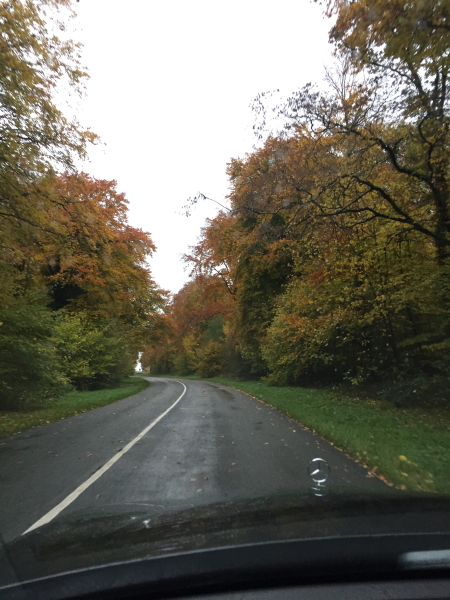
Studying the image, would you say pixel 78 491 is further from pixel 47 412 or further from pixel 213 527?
pixel 47 412

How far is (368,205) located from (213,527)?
1177 cm

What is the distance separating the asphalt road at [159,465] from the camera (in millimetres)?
5516

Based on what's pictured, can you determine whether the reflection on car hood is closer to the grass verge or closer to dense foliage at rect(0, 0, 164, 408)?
the grass verge

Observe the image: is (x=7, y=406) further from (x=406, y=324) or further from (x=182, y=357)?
(x=182, y=357)

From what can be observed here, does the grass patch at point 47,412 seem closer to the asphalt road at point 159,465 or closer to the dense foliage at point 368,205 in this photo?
the asphalt road at point 159,465

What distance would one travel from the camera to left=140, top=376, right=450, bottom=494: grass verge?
659cm

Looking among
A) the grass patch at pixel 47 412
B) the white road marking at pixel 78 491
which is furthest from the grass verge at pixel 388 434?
the grass patch at pixel 47 412

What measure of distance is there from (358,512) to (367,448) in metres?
5.23

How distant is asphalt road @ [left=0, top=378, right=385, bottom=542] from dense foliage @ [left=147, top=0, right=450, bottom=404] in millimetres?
5504

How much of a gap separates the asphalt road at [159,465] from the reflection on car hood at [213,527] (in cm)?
72

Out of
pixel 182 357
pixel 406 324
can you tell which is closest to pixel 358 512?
pixel 406 324

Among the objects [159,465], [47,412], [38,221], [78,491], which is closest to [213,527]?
[78,491]

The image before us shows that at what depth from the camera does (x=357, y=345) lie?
18953mm

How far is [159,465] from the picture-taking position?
7.39 metres
